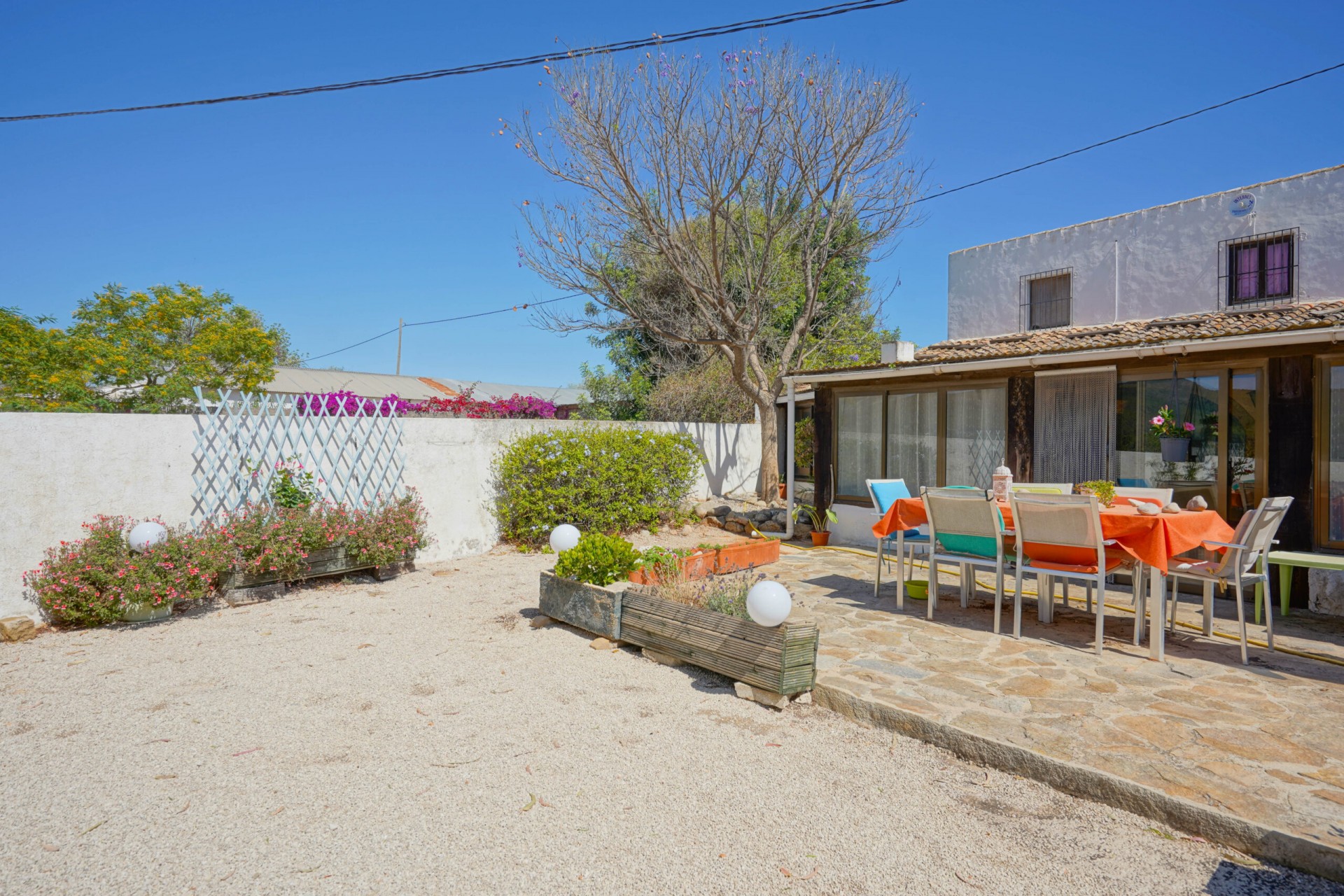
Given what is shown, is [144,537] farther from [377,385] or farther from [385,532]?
[377,385]

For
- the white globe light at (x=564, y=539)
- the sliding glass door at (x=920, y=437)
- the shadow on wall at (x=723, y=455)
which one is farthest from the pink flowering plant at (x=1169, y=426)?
the shadow on wall at (x=723, y=455)

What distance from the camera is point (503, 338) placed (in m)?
25.8

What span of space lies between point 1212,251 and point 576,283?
1006 cm

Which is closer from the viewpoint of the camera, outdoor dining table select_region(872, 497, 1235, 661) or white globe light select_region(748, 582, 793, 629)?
white globe light select_region(748, 582, 793, 629)

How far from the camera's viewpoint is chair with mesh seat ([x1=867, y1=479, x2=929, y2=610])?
5.33 meters

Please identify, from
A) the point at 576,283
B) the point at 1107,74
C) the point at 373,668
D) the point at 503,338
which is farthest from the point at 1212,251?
the point at 503,338

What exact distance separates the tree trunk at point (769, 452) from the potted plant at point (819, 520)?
6.50 feet

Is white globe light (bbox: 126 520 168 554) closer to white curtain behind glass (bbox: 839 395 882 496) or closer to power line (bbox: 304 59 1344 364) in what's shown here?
white curtain behind glass (bbox: 839 395 882 496)

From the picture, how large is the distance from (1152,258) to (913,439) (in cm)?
670

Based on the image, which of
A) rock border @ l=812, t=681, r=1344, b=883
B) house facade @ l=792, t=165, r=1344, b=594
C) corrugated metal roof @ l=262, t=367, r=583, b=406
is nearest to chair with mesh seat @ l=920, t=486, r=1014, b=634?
rock border @ l=812, t=681, r=1344, b=883

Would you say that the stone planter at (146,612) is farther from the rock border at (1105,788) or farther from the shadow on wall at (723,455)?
the shadow on wall at (723,455)

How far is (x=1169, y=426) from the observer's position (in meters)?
6.40

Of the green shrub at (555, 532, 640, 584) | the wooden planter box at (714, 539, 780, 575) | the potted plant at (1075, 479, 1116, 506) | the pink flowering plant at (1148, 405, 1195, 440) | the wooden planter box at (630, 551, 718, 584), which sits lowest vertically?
the wooden planter box at (714, 539, 780, 575)

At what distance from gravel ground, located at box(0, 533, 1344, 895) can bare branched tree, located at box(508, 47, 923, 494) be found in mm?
8079
